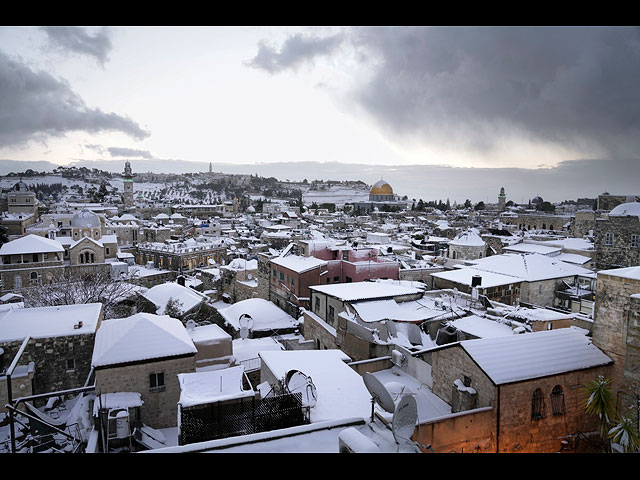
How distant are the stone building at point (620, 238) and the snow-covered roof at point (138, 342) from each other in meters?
14.6

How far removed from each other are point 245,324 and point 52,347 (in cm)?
601

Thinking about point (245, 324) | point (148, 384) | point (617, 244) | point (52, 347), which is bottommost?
point (245, 324)

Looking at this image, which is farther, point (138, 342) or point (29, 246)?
point (29, 246)

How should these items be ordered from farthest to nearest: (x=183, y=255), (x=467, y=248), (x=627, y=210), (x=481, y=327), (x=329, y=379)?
(x=183, y=255)
(x=467, y=248)
(x=627, y=210)
(x=481, y=327)
(x=329, y=379)

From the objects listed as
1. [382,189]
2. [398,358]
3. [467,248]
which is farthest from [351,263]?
[382,189]

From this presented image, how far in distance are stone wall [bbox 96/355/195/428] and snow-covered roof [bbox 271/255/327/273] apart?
24.2 feet

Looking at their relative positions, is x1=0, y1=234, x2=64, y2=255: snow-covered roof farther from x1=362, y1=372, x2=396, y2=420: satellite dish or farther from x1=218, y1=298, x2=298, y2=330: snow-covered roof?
x1=362, y1=372, x2=396, y2=420: satellite dish

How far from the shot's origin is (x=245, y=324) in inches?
522

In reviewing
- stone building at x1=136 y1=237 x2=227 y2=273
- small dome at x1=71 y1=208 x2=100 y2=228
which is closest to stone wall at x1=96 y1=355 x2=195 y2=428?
stone building at x1=136 y1=237 x2=227 y2=273

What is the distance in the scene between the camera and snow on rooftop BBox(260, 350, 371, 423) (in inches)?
202

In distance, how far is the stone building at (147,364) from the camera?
22.4ft

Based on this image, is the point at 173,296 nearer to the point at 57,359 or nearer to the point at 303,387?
the point at 57,359
